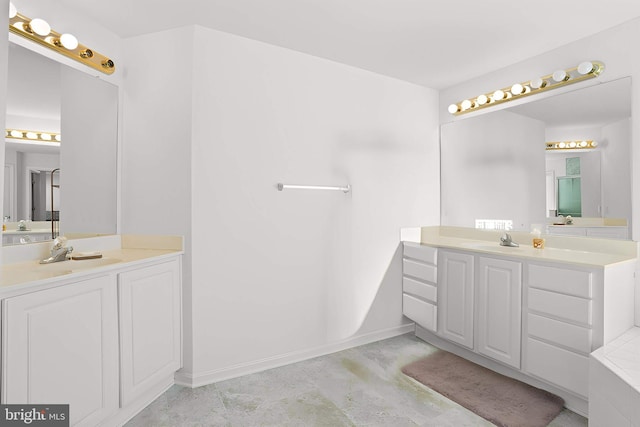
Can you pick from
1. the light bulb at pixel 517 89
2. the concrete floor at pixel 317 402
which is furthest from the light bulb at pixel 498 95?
the concrete floor at pixel 317 402

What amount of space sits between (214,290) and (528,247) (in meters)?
2.31

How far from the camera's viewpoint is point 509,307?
87.6 inches

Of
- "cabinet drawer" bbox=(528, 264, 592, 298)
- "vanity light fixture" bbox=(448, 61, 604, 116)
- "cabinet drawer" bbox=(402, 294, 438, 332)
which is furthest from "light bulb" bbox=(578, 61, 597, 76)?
"cabinet drawer" bbox=(402, 294, 438, 332)

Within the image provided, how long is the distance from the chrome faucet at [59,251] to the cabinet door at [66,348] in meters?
0.40

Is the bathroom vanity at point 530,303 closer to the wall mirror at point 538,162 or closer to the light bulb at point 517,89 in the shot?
the wall mirror at point 538,162

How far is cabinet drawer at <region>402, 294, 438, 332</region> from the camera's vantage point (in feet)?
9.08

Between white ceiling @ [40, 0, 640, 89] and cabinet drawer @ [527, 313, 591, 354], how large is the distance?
1.83m

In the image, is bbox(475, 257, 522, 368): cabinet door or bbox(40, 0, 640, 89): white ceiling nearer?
bbox(40, 0, 640, 89): white ceiling

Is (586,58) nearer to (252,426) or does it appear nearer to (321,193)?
(321,193)

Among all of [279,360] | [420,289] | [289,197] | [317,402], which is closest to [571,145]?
[420,289]

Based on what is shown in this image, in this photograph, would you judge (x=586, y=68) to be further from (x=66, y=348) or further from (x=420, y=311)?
(x=66, y=348)

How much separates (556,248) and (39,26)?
347 cm

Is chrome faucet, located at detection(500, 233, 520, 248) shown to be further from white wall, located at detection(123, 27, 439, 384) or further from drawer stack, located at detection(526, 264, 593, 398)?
white wall, located at detection(123, 27, 439, 384)

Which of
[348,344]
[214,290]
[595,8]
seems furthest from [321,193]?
[595,8]
